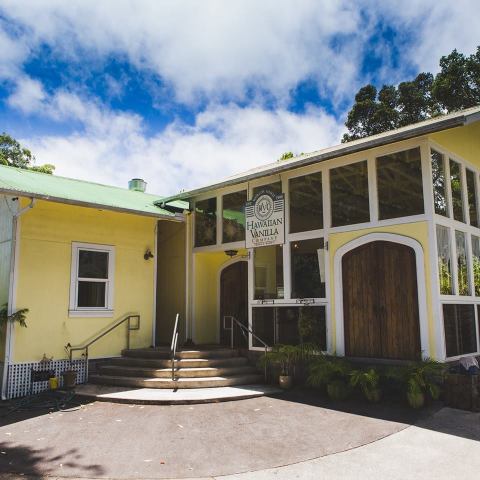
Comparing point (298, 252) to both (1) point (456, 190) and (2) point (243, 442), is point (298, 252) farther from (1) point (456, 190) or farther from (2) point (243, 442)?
(2) point (243, 442)

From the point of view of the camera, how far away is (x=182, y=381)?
8867 mm

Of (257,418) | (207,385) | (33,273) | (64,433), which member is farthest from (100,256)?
(257,418)

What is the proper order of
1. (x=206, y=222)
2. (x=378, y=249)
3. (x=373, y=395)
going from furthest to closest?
(x=206, y=222) < (x=378, y=249) < (x=373, y=395)

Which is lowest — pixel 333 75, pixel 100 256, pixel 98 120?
pixel 100 256

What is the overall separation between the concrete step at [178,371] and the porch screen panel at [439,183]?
507 cm

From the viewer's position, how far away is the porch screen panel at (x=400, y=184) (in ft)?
27.1

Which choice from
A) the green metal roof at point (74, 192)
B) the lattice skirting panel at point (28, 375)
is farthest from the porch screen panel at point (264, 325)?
the lattice skirting panel at point (28, 375)

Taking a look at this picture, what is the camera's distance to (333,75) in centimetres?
1329

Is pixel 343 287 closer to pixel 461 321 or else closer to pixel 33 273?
pixel 461 321

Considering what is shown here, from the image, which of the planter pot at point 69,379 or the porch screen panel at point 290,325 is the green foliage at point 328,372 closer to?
the porch screen panel at point 290,325

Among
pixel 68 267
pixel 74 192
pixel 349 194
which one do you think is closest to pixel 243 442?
pixel 349 194

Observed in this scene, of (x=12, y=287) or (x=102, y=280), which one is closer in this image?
(x=12, y=287)

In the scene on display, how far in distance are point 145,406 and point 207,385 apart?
4.87 feet

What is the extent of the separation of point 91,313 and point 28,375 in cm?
183
